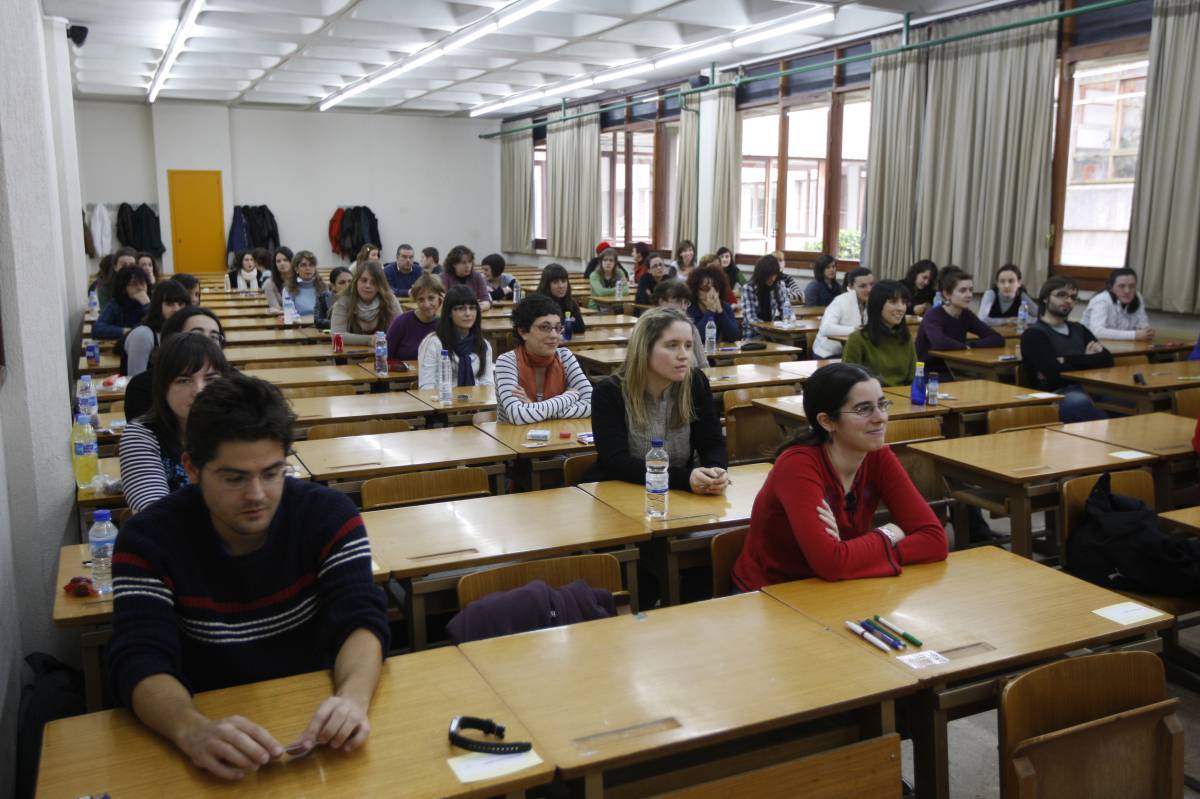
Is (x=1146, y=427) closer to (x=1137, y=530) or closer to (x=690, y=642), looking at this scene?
(x=1137, y=530)

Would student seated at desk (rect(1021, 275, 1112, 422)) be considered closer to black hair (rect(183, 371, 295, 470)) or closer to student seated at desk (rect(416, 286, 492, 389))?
→ student seated at desk (rect(416, 286, 492, 389))

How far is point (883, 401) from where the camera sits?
2.70 m

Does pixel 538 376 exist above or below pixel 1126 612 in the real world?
above

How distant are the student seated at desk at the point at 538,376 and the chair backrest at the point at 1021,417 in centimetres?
→ 199

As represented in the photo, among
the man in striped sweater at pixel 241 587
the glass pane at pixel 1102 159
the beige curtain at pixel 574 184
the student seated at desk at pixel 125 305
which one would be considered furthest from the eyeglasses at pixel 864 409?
the beige curtain at pixel 574 184

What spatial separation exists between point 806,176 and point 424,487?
913 cm

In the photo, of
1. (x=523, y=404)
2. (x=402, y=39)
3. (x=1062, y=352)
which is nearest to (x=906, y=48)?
(x=1062, y=352)

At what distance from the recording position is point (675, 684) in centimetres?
190

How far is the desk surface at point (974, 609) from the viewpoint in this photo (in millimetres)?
2062

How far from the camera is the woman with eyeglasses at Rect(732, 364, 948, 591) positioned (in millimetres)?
2512

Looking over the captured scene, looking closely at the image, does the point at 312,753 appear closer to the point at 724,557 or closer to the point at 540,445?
the point at 724,557

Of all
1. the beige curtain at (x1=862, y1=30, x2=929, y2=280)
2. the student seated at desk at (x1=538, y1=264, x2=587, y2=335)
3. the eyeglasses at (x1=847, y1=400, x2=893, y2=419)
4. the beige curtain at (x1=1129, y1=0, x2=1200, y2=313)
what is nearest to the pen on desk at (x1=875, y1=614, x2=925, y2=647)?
the eyeglasses at (x1=847, y1=400, x2=893, y2=419)

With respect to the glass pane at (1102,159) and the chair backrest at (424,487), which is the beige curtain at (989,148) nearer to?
the glass pane at (1102,159)

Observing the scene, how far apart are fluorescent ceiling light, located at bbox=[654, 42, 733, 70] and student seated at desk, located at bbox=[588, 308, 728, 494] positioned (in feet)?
24.9
